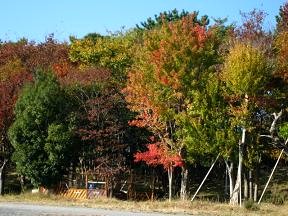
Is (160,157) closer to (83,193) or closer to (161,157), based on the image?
(161,157)

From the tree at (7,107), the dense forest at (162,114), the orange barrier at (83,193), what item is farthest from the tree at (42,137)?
the tree at (7,107)

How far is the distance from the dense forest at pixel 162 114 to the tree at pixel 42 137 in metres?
0.06

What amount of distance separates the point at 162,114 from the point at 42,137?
7976mm

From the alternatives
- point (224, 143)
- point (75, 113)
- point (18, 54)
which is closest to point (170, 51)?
point (224, 143)

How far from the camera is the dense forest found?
97.5 feet

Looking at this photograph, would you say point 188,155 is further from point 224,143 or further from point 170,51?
point 170,51

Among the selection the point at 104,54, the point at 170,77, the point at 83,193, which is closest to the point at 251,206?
the point at 170,77

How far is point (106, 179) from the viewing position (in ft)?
111

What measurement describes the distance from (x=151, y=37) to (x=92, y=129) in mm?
7085

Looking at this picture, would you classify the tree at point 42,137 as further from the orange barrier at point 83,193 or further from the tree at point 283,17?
the tree at point 283,17

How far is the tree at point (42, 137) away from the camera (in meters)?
33.8

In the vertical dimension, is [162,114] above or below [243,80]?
below

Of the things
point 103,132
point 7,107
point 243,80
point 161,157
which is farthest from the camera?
point 7,107

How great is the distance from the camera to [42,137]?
34094 millimetres
